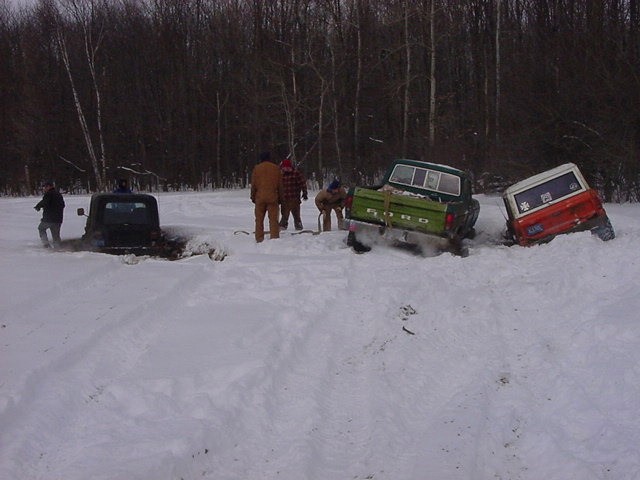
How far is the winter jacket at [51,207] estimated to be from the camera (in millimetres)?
13461

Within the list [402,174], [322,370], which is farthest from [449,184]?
[322,370]

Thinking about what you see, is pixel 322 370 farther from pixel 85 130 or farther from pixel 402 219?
pixel 85 130

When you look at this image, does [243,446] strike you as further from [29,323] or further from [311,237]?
[311,237]

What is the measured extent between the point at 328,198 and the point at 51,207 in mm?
6129

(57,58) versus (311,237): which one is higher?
(57,58)

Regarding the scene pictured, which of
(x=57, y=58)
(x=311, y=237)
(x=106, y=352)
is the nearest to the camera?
(x=106, y=352)

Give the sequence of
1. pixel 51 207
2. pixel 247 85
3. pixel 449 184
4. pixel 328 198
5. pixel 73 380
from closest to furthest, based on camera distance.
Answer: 1. pixel 73 380
2. pixel 449 184
3. pixel 51 207
4. pixel 328 198
5. pixel 247 85

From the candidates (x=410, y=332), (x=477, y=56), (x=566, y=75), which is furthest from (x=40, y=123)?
(x=410, y=332)

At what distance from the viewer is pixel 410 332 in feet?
23.1

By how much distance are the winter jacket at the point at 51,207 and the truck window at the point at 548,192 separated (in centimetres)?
976

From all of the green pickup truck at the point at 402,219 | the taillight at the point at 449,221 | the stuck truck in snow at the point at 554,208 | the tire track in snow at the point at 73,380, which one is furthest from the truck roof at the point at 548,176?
the tire track in snow at the point at 73,380

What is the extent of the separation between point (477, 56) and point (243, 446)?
34.7 m

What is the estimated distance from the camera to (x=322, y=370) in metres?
5.84

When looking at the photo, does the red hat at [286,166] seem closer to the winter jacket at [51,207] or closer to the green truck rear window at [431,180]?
the green truck rear window at [431,180]
